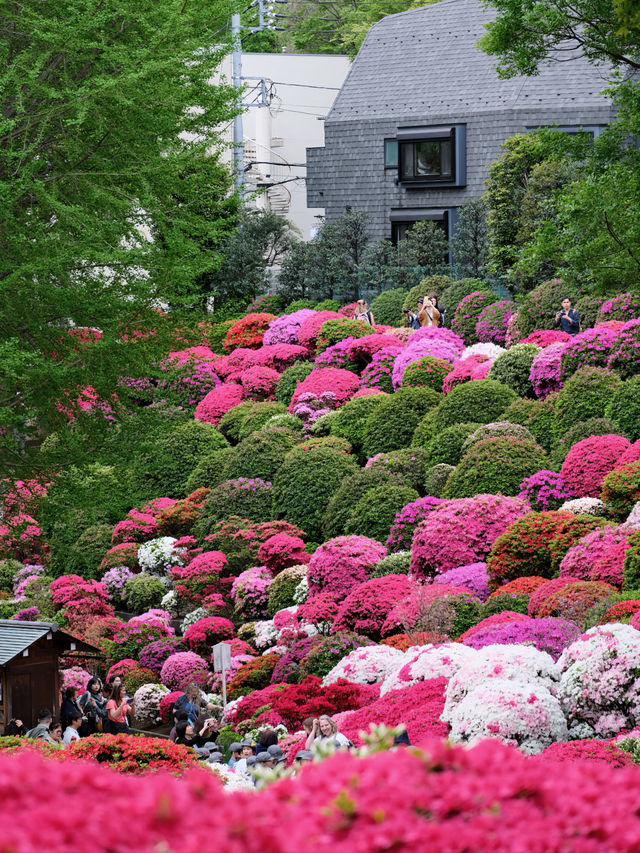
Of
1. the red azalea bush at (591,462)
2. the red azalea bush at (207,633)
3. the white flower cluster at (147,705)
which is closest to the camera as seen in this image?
the red azalea bush at (591,462)

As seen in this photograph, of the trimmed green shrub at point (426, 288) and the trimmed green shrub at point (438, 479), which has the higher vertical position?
the trimmed green shrub at point (426, 288)

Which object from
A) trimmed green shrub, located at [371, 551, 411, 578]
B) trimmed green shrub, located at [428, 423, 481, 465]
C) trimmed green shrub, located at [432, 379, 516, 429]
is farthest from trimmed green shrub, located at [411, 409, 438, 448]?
trimmed green shrub, located at [371, 551, 411, 578]

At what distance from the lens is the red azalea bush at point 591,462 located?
1617cm

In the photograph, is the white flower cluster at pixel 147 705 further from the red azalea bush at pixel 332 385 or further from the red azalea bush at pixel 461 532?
the red azalea bush at pixel 332 385

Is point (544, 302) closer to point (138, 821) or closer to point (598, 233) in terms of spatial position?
point (598, 233)

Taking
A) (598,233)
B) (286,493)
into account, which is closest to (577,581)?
(598,233)

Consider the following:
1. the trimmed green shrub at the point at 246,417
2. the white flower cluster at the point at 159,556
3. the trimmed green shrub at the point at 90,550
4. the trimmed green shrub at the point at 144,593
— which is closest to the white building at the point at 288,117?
the trimmed green shrub at the point at 246,417

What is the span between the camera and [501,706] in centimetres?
953

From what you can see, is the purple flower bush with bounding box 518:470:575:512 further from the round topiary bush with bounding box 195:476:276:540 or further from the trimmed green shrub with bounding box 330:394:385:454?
the round topiary bush with bounding box 195:476:276:540

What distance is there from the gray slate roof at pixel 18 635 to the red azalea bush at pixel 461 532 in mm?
5285

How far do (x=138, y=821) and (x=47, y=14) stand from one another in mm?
10148

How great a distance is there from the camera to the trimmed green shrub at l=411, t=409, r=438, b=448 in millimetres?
19969

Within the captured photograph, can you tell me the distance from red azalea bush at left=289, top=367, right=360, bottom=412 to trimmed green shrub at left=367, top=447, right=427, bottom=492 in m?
5.08

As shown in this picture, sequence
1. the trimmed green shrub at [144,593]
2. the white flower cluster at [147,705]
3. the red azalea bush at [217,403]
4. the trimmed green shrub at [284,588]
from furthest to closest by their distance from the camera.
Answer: the red azalea bush at [217,403] → the trimmed green shrub at [144,593] → the trimmed green shrub at [284,588] → the white flower cluster at [147,705]
